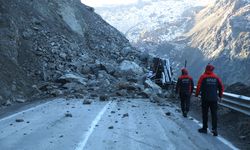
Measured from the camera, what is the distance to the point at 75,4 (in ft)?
172

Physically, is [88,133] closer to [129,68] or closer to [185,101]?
[185,101]

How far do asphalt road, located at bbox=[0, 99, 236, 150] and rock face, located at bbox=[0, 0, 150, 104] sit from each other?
781 cm

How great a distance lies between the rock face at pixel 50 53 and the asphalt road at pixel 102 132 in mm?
7812

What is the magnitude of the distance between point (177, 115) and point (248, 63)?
603 ft

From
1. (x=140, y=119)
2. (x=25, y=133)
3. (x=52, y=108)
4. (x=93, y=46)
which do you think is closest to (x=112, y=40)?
(x=93, y=46)

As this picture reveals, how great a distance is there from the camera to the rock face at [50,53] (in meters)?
26.1

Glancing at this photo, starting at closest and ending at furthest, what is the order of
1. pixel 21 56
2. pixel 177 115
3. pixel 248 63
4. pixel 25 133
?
pixel 25 133 < pixel 177 115 < pixel 21 56 < pixel 248 63

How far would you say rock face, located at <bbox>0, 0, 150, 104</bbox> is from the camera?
26094 mm

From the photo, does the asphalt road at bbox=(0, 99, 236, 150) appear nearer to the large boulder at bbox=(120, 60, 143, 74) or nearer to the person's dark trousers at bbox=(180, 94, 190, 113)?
the person's dark trousers at bbox=(180, 94, 190, 113)

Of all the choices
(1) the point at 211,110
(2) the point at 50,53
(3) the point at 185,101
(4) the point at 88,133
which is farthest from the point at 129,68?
(4) the point at 88,133

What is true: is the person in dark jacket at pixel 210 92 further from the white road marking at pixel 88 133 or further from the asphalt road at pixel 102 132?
the white road marking at pixel 88 133

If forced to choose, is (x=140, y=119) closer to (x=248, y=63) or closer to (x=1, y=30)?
(x=1, y=30)

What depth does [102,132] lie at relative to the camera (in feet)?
38.9

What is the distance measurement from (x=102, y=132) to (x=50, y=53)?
21663mm
